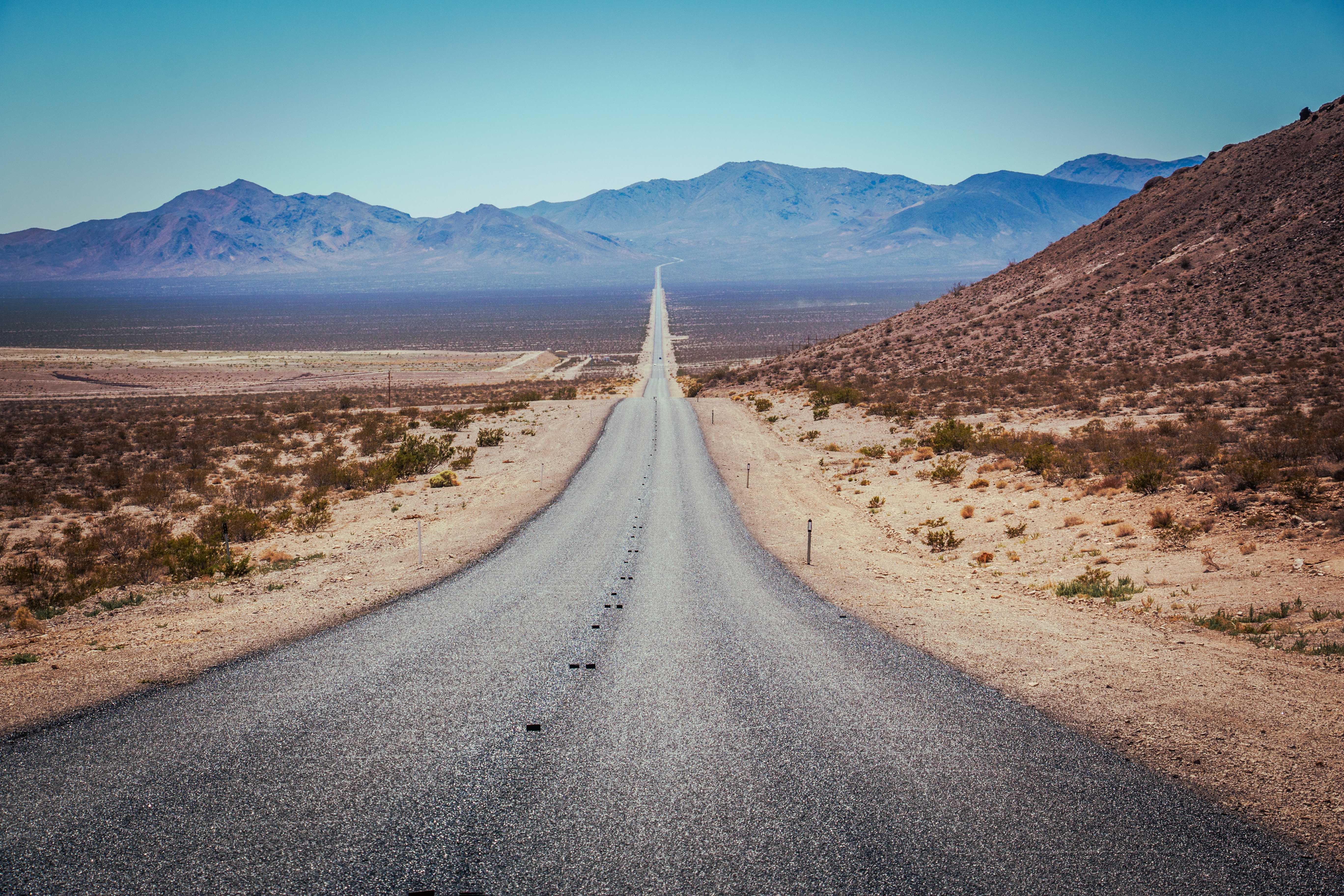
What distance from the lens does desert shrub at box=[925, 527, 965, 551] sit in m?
19.2

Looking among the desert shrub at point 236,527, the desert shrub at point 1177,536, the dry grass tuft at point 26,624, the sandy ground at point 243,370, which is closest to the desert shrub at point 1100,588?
the desert shrub at point 1177,536

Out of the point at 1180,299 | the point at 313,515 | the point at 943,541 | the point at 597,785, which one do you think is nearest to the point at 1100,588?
the point at 943,541

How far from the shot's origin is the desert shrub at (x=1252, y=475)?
53.2 ft

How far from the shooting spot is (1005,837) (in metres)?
6.62

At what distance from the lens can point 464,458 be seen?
113 ft

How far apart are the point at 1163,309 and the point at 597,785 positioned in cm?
5948

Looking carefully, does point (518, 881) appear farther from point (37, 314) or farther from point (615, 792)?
point (37, 314)

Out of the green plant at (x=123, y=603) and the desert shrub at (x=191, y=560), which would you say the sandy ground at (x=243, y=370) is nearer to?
the desert shrub at (x=191, y=560)

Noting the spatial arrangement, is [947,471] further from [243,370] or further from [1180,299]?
[243,370]

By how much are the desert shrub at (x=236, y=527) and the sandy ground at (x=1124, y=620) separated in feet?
50.7

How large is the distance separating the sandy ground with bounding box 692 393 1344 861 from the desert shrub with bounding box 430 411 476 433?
25.9 meters

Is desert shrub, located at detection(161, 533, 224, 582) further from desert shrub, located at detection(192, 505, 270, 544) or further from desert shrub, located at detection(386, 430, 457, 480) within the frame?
desert shrub, located at detection(386, 430, 457, 480)

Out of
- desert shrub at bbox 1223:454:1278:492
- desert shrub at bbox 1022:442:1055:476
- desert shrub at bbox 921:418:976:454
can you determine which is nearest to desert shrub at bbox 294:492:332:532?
desert shrub at bbox 1022:442:1055:476

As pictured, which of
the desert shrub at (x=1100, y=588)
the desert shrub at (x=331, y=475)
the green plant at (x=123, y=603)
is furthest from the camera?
the desert shrub at (x=331, y=475)
